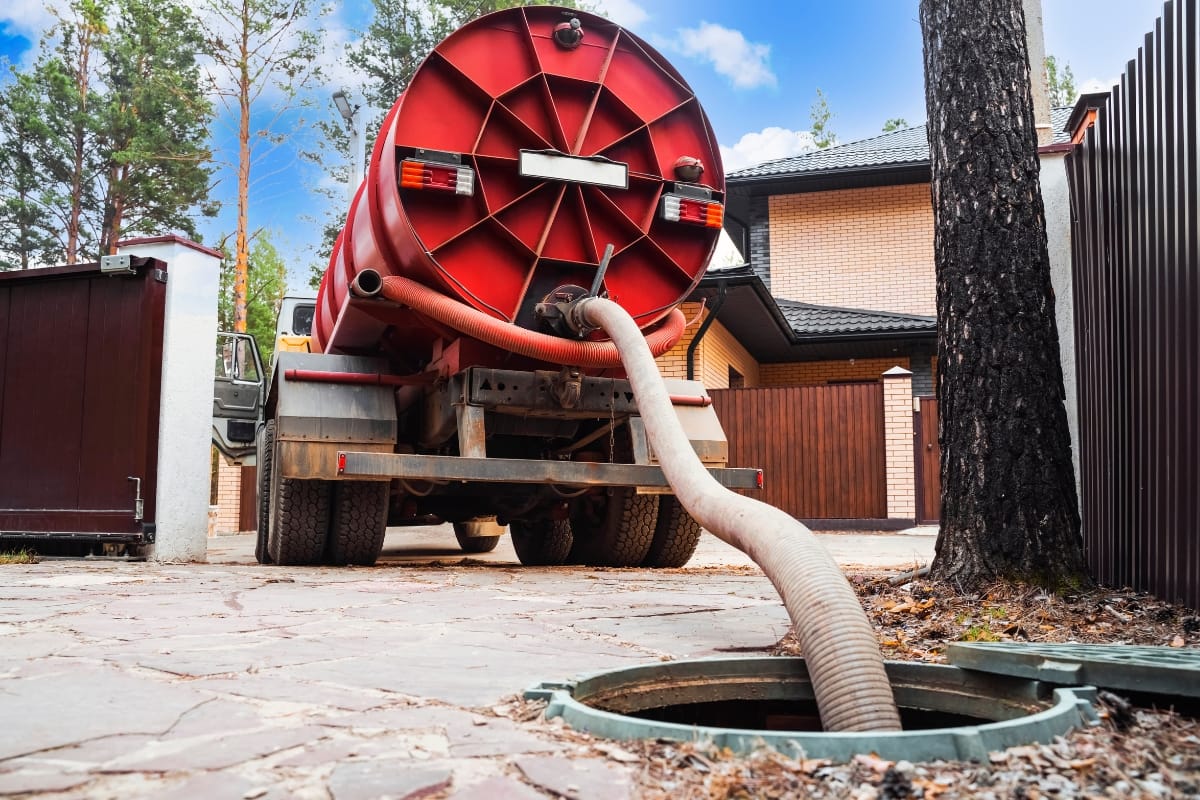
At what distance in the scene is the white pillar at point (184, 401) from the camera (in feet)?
24.0

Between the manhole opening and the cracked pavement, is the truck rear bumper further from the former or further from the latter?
the manhole opening

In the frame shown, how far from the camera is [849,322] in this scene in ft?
55.3

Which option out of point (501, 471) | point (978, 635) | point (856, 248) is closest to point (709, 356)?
point (856, 248)

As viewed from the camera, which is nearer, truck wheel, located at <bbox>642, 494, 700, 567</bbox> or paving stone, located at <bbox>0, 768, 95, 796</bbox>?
paving stone, located at <bbox>0, 768, 95, 796</bbox>

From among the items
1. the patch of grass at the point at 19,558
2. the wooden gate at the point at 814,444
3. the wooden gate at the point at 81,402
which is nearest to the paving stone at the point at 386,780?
the patch of grass at the point at 19,558

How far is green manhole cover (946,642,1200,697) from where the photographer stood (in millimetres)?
1989

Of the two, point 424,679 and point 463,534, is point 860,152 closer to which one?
point 463,534

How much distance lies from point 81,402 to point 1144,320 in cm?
712

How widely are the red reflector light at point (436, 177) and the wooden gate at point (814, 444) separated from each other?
1000 centimetres

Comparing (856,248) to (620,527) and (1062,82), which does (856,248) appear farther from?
(1062,82)

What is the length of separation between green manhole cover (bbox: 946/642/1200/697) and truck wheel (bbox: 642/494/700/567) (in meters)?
4.59

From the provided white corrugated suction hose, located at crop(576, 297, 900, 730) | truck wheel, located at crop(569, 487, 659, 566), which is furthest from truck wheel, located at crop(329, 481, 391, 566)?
white corrugated suction hose, located at crop(576, 297, 900, 730)

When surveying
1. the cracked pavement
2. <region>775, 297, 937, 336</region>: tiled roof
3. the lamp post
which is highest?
the lamp post

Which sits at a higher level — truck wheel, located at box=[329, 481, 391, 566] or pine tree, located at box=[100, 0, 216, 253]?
pine tree, located at box=[100, 0, 216, 253]
